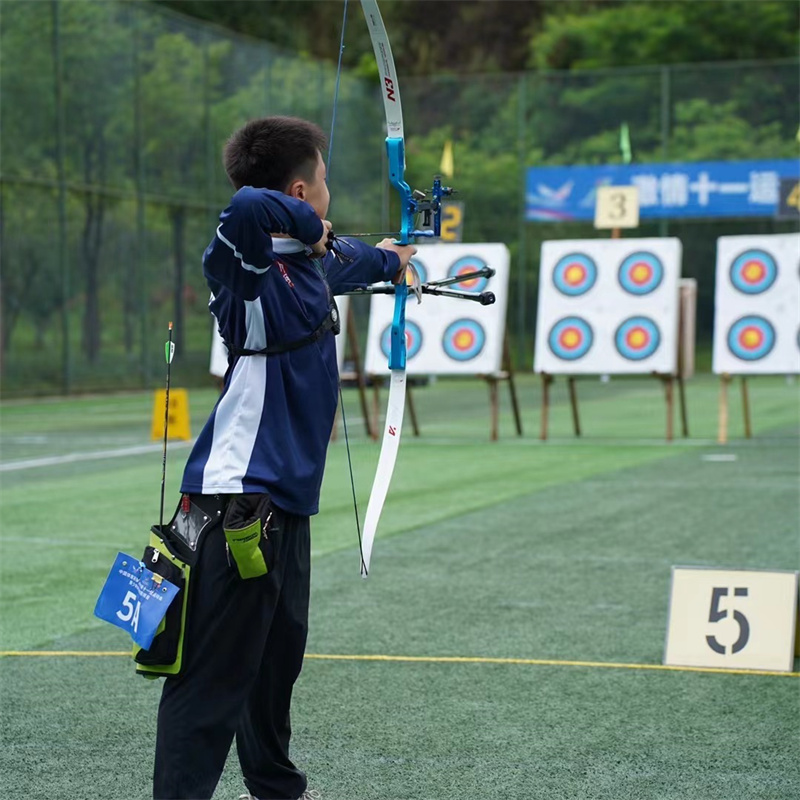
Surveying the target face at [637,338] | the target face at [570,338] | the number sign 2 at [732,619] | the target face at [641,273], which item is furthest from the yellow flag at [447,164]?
the number sign 2 at [732,619]

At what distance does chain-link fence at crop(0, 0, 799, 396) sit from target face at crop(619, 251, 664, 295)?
7298mm

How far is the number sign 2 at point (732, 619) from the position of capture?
11.5 ft

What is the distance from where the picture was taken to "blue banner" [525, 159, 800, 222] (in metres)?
21.3

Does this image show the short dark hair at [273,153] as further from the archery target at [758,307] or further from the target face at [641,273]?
the target face at [641,273]

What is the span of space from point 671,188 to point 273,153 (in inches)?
802

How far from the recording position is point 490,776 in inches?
106

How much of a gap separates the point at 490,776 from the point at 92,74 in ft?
49.6

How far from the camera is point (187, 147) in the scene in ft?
61.5

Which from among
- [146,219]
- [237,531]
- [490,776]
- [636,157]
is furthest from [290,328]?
[636,157]

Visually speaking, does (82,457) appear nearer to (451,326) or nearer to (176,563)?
(451,326)

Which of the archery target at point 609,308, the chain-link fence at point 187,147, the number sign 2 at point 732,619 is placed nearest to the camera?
the number sign 2 at point 732,619

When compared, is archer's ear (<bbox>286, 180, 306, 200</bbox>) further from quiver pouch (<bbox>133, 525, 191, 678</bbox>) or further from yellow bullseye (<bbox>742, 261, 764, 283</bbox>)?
yellow bullseye (<bbox>742, 261, 764, 283</bbox>)

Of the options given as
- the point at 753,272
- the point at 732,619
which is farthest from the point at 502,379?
the point at 732,619

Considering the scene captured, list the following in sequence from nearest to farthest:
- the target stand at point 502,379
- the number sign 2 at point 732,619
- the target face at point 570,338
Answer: the number sign 2 at point 732,619 → the target stand at point 502,379 → the target face at point 570,338
